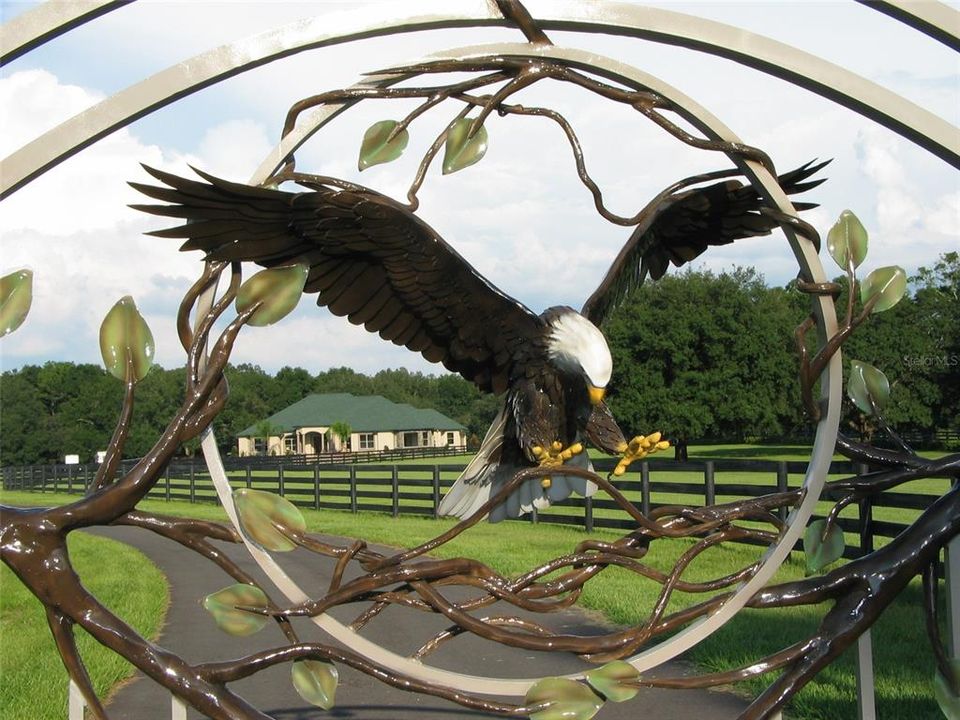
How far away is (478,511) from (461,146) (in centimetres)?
106

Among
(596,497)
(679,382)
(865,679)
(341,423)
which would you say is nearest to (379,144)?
(865,679)

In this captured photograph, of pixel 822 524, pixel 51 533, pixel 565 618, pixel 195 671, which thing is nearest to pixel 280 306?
pixel 51 533

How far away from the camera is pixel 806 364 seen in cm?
250

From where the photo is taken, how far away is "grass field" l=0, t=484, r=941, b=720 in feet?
12.6

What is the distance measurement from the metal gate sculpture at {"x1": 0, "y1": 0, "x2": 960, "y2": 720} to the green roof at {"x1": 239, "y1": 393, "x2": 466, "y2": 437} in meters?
25.6

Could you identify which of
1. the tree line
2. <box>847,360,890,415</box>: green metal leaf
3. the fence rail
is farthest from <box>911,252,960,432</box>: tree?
<box>847,360,890,415</box>: green metal leaf

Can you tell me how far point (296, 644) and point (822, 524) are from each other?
1.58m

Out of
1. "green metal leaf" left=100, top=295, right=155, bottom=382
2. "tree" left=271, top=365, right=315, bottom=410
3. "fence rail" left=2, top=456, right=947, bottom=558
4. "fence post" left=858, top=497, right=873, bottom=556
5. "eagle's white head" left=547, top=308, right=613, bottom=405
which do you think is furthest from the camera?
"tree" left=271, top=365, right=315, bottom=410

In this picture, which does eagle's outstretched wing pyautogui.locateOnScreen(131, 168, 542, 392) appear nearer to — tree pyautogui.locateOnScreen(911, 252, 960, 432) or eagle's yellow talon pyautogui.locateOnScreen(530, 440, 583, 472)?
eagle's yellow talon pyautogui.locateOnScreen(530, 440, 583, 472)

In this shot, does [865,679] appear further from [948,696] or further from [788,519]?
[788,519]

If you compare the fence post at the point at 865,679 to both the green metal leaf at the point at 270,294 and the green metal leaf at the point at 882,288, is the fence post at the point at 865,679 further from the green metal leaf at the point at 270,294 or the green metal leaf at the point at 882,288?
the green metal leaf at the point at 270,294

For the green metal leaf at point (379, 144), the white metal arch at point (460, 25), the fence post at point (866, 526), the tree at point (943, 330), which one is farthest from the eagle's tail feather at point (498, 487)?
the tree at point (943, 330)

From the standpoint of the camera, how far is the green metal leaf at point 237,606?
7.63ft

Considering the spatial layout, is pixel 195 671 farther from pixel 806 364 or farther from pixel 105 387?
pixel 105 387
